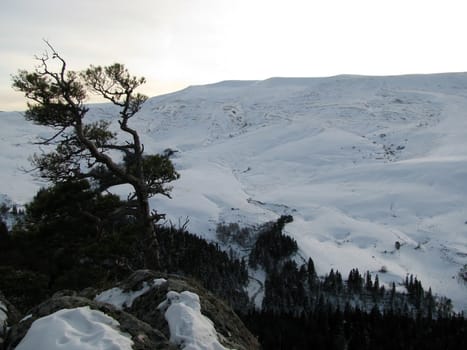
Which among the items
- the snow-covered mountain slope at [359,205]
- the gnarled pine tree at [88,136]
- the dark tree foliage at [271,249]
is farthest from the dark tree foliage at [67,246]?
the dark tree foliage at [271,249]

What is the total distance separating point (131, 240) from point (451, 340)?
33943 mm

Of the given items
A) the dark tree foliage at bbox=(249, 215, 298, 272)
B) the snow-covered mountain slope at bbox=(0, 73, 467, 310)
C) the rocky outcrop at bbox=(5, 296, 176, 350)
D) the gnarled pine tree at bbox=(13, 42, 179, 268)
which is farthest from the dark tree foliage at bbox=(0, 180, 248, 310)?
the dark tree foliage at bbox=(249, 215, 298, 272)

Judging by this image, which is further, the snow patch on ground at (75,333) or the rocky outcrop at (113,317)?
the rocky outcrop at (113,317)

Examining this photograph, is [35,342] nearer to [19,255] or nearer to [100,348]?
[100,348]

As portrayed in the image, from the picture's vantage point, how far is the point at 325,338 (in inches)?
1145

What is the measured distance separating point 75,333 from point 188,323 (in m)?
2.19

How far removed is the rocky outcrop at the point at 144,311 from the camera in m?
6.90

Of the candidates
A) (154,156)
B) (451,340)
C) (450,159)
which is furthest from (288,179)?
(154,156)

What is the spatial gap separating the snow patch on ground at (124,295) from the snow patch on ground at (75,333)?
248 cm

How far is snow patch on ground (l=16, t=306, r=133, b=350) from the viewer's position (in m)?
6.00

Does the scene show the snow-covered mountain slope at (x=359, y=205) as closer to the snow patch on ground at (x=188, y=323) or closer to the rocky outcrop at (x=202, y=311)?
the rocky outcrop at (x=202, y=311)

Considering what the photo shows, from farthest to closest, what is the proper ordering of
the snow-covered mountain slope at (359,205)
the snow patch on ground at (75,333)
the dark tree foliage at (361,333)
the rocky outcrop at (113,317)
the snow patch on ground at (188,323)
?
the snow-covered mountain slope at (359,205)
the dark tree foliage at (361,333)
the snow patch on ground at (188,323)
the rocky outcrop at (113,317)
the snow patch on ground at (75,333)

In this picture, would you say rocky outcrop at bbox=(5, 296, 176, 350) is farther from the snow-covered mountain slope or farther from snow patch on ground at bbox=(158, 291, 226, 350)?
the snow-covered mountain slope

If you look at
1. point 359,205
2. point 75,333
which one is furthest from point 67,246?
point 359,205
